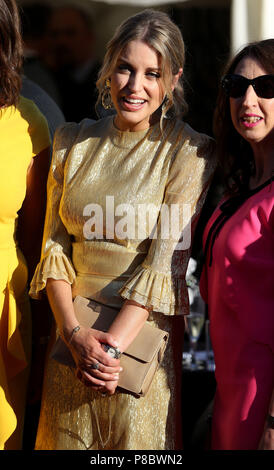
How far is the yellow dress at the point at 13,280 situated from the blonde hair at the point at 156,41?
36 centimetres

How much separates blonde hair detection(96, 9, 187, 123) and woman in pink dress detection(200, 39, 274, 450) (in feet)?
0.57

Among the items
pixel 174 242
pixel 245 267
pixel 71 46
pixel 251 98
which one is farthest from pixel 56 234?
pixel 71 46

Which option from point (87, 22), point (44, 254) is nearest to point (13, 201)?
point (44, 254)

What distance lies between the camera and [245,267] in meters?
2.24

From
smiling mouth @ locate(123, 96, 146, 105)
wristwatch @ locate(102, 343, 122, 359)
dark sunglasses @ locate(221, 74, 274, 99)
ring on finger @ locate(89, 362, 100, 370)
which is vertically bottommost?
ring on finger @ locate(89, 362, 100, 370)

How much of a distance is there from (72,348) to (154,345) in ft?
0.84

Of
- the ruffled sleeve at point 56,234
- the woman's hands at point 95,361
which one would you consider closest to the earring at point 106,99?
the ruffled sleeve at point 56,234

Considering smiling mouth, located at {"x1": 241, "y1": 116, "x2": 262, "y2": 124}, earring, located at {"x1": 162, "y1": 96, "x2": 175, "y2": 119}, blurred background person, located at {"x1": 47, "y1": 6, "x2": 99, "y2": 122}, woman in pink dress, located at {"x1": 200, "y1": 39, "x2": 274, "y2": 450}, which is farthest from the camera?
blurred background person, located at {"x1": 47, "y1": 6, "x2": 99, "y2": 122}

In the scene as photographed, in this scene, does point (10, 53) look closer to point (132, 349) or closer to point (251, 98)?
point (251, 98)

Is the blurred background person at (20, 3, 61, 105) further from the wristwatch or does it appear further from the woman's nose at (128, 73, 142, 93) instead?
the wristwatch

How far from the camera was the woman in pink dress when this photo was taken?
2207 millimetres

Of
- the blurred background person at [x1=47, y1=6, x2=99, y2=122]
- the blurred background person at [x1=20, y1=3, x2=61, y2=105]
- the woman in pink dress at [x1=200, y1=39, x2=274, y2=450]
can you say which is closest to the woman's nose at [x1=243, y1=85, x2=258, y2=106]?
the woman in pink dress at [x1=200, y1=39, x2=274, y2=450]

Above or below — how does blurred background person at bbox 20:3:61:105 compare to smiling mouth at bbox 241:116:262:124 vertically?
above
